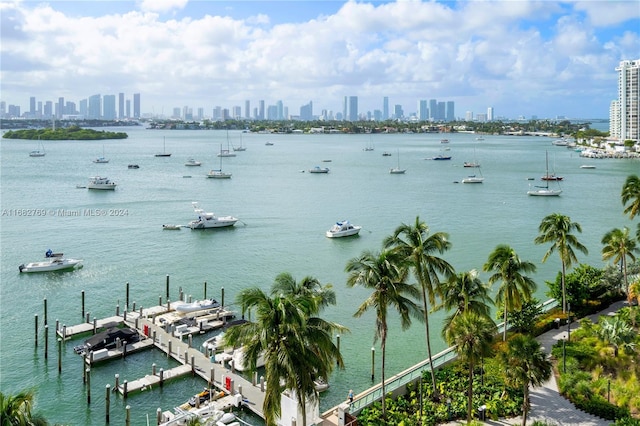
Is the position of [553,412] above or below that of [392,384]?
below

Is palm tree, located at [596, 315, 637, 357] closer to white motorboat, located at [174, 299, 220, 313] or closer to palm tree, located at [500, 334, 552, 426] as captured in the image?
palm tree, located at [500, 334, 552, 426]

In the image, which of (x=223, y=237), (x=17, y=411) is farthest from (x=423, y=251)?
(x=223, y=237)

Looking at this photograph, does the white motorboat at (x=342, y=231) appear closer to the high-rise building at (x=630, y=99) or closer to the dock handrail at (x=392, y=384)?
the dock handrail at (x=392, y=384)

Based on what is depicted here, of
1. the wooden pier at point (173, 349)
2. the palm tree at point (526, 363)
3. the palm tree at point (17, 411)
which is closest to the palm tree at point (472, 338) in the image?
the palm tree at point (526, 363)

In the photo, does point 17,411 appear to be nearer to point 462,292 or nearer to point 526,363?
point 526,363

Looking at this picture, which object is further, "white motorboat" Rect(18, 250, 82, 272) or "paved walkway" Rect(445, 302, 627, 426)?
"white motorboat" Rect(18, 250, 82, 272)

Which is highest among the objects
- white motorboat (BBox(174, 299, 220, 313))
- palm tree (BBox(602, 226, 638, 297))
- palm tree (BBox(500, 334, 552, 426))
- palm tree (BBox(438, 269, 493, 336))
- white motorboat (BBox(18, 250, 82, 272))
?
palm tree (BBox(602, 226, 638, 297))

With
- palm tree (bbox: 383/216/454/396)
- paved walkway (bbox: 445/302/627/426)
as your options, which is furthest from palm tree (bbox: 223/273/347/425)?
paved walkway (bbox: 445/302/627/426)
